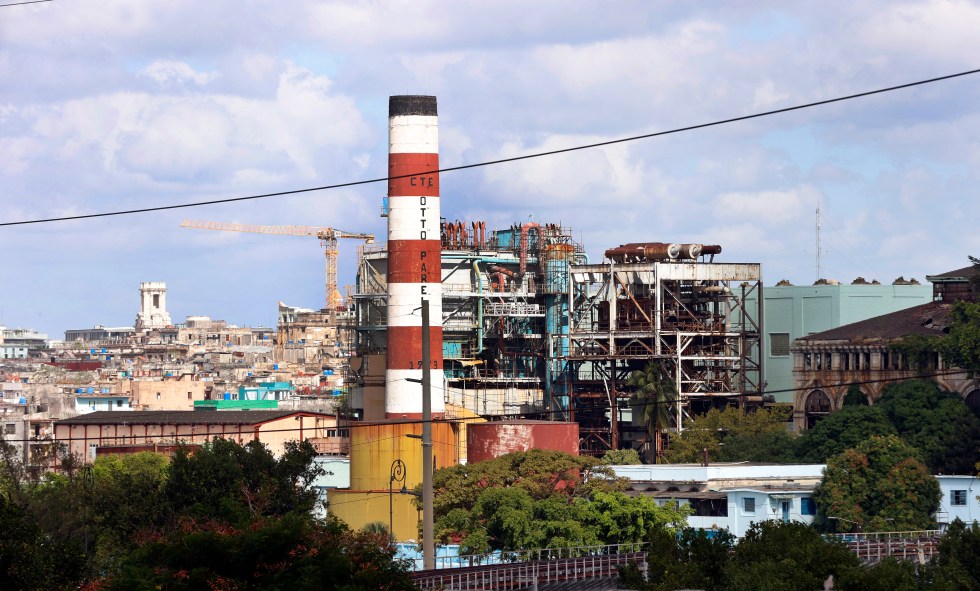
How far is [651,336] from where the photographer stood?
111 metres

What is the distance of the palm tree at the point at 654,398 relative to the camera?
108688mm

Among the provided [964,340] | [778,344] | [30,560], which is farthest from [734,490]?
[30,560]

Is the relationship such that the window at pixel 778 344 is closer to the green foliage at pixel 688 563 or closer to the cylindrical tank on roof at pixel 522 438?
the cylindrical tank on roof at pixel 522 438

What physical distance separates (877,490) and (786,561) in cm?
4185

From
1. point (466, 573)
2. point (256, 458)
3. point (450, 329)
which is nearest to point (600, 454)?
point (450, 329)

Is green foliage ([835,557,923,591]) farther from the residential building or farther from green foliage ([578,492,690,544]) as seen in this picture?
the residential building

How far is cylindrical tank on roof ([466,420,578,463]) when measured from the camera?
87.4m

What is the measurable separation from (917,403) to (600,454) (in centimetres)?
2221

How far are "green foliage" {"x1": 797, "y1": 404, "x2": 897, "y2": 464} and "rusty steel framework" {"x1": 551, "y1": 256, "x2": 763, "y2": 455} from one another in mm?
9798

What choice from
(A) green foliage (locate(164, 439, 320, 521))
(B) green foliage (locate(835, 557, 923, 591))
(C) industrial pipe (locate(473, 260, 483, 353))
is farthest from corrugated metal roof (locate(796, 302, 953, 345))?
(B) green foliage (locate(835, 557, 923, 591))

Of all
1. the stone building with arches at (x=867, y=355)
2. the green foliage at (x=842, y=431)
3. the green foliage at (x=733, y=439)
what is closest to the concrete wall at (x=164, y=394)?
the stone building with arches at (x=867, y=355)

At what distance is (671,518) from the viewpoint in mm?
72000

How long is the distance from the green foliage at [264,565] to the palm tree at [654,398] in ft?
226

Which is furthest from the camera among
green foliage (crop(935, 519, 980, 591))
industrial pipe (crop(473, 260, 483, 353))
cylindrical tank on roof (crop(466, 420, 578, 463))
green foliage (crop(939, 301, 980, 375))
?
industrial pipe (crop(473, 260, 483, 353))
